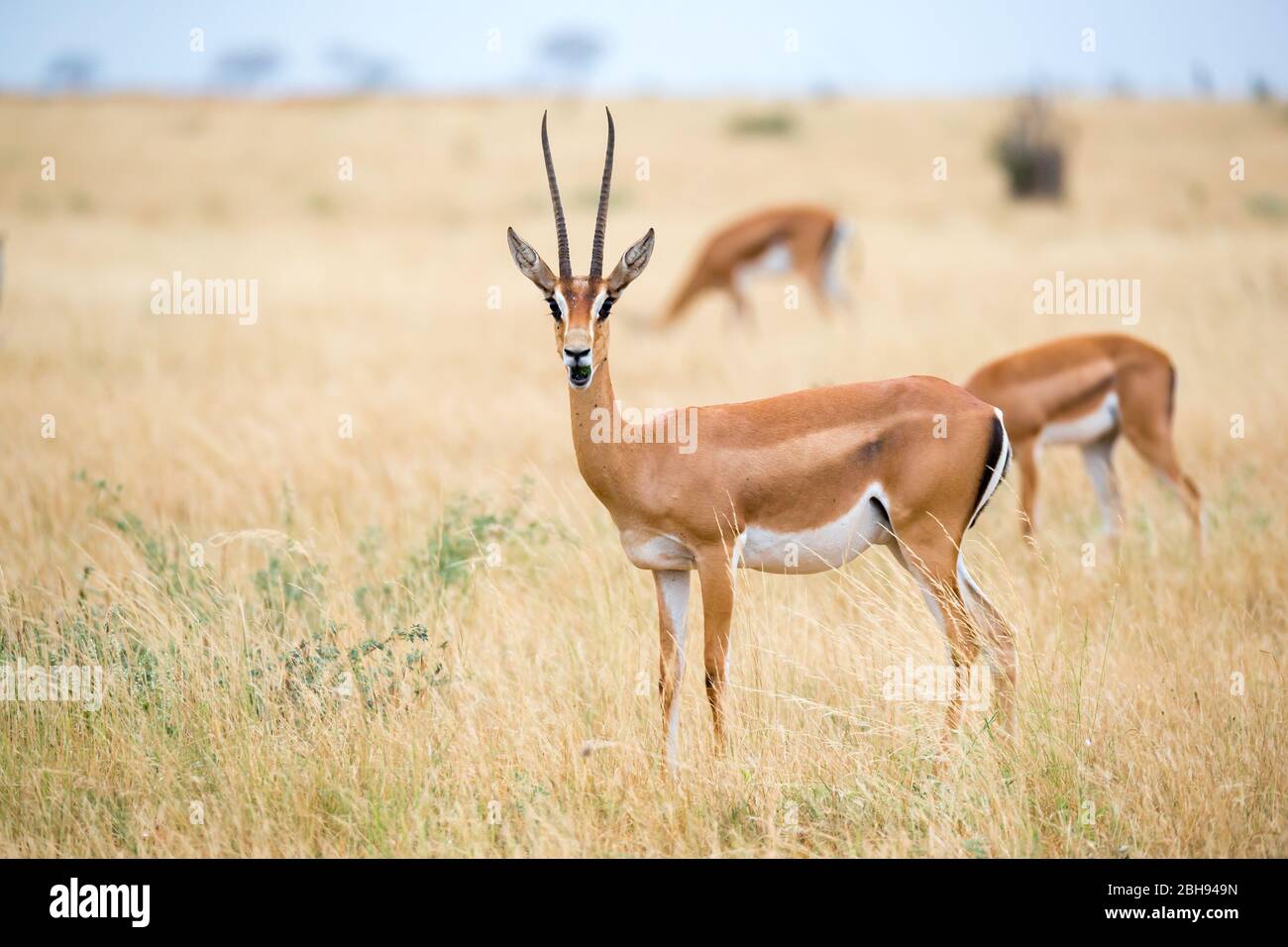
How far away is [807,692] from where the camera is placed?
16.9ft

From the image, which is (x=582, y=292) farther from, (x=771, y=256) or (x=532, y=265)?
(x=771, y=256)

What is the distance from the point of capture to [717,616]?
468 cm

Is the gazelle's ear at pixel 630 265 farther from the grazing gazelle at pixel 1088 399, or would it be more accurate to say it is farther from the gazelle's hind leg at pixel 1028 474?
the gazelle's hind leg at pixel 1028 474

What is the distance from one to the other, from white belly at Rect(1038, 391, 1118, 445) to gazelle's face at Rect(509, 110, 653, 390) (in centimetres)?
379

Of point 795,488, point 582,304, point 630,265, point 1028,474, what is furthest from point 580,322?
point 1028,474

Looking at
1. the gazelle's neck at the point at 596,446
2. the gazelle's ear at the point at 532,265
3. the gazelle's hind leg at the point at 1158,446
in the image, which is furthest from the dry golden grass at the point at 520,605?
the gazelle's ear at the point at 532,265

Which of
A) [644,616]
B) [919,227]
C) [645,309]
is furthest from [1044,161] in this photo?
[644,616]

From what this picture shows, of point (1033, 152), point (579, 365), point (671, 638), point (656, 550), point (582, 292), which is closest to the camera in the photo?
point (579, 365)

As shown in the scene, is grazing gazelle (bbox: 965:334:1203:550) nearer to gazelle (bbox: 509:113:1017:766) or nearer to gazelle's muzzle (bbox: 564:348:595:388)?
gazelle (bbox: 509:113:1017:766)

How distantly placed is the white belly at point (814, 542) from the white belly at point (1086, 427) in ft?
10.4

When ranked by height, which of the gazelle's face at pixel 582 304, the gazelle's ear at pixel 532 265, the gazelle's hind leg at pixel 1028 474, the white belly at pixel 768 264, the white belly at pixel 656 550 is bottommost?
the white belly at pixel 656 550

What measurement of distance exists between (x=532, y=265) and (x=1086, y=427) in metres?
4.32

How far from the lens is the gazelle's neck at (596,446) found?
4766 mm

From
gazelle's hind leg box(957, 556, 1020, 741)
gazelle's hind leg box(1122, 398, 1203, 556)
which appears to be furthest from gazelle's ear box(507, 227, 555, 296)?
gazelle's hind leg box(1122, 398, 1203, 556)
